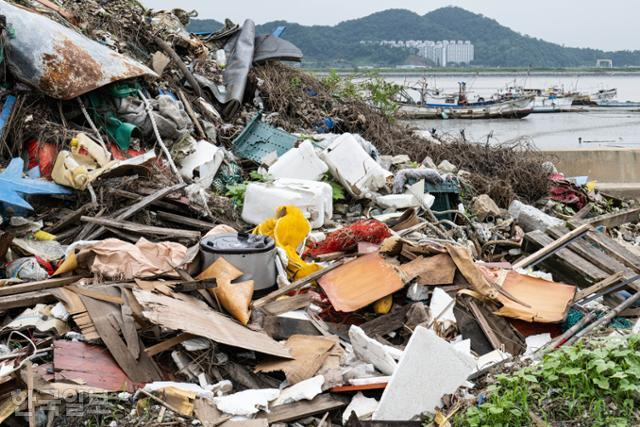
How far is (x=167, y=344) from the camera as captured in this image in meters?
4.22

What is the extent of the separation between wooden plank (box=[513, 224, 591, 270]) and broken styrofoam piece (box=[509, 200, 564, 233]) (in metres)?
1.79

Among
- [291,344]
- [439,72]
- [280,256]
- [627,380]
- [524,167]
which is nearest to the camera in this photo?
[627,380]

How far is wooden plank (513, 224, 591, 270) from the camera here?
6375 mm

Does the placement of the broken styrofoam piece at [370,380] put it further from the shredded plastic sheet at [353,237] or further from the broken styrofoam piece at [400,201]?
the broken styrofoam piece at [400,201]

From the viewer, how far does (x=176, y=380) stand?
4.16 metres

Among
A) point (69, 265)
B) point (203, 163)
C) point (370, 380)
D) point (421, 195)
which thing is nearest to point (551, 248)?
point (421, 195)

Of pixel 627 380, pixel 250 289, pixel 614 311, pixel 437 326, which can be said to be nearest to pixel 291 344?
pixel 250 289

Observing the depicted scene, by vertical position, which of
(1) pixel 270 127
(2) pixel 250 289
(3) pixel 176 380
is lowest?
(3) pixel 176 380

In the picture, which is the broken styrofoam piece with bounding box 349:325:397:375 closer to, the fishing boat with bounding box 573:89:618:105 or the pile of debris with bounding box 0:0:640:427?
the pile of debris with bounding box 0:0:640:427

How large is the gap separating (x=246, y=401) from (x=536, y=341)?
2.32m

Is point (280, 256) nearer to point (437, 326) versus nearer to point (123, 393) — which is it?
point (437, 326)

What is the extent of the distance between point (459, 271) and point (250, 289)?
1676mm

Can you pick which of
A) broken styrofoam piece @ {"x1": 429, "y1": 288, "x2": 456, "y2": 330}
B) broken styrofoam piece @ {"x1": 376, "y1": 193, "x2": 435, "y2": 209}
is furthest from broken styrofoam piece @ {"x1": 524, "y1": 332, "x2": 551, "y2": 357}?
broken styrofoam piece @ {"x1": 376, "y1": 193, "x2": 435, "y2": 209}

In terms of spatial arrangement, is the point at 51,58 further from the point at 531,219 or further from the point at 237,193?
the point at 531,219
